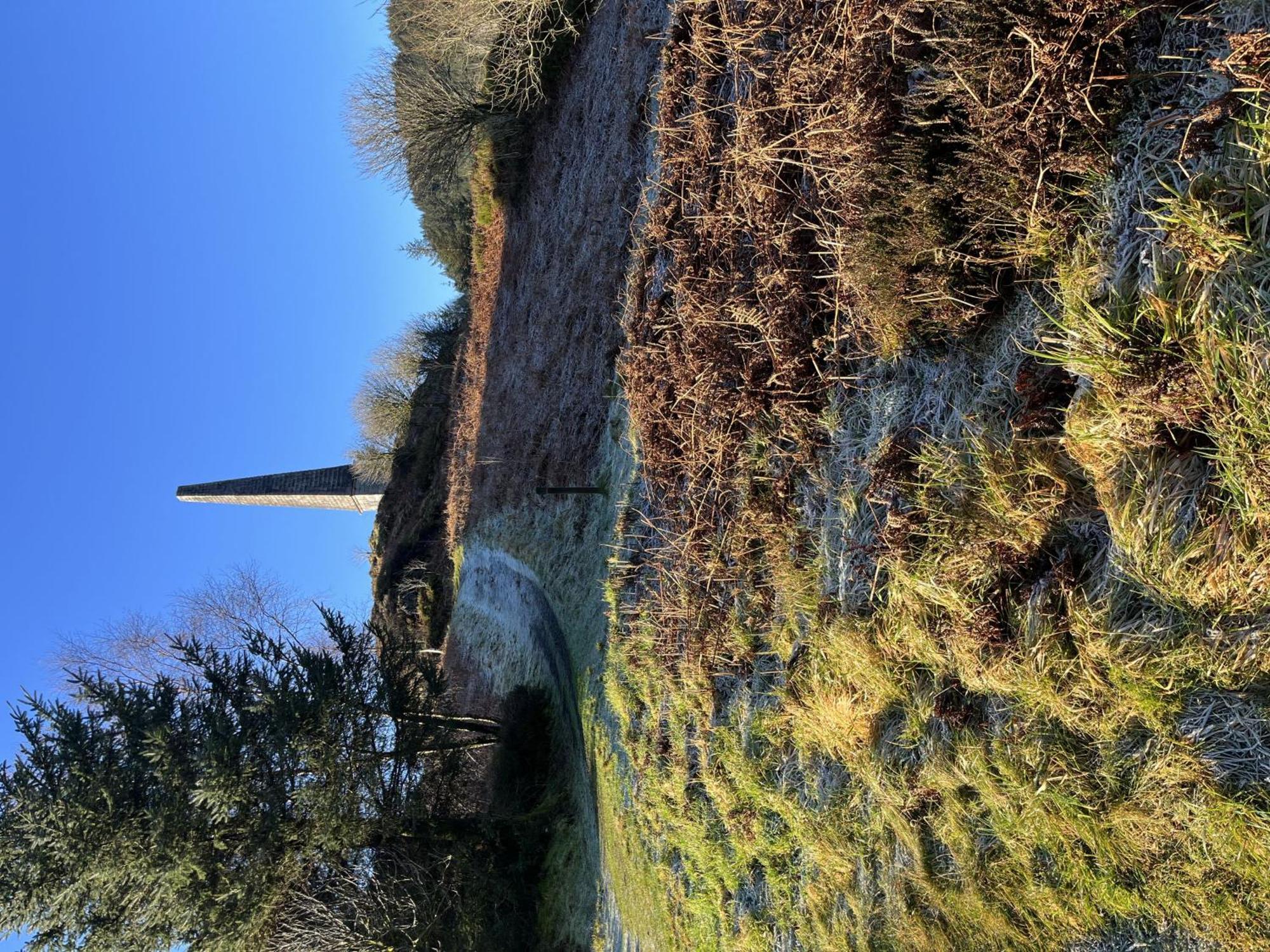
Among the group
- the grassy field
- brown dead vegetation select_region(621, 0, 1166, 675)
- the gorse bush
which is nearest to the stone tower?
the gorse bush

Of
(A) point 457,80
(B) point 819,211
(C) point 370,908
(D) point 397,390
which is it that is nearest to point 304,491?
(D) point 397,390

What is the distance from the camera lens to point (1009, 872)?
3.28 metres

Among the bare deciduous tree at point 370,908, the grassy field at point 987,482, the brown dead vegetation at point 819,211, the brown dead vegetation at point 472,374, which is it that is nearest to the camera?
the grassy field at point 987,482

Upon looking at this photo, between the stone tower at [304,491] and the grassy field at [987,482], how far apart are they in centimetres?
2486

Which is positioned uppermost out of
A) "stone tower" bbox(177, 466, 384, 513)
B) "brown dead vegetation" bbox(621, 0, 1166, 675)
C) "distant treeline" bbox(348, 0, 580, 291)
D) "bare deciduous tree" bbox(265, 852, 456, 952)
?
"distant treeline" bbox(348, 0, 580, 291)

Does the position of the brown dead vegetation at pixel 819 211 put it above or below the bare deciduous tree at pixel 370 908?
→ above

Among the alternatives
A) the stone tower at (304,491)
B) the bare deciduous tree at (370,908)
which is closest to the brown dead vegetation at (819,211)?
the bare deciduous tree at (370,908)

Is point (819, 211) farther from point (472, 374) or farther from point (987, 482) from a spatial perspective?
point (472, 374)

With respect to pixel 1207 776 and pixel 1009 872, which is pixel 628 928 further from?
pixel 1207 776

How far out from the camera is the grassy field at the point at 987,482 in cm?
251

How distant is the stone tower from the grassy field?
24857 millimetres

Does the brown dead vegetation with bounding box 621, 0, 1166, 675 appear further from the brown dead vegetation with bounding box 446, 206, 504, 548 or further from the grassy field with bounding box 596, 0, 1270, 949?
the brown dead vegetation with bounding box 446, 206, 504, 548

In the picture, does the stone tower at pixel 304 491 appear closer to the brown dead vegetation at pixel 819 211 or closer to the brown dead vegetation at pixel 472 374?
the brown dead vegetation at pixel 472 374

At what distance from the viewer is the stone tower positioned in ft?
98.3
